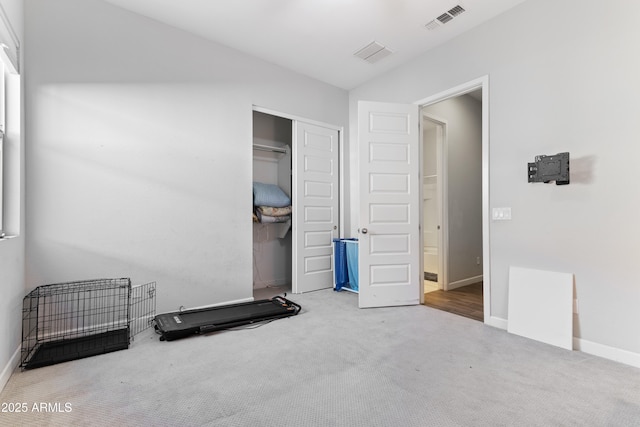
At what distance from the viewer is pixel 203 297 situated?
344cm

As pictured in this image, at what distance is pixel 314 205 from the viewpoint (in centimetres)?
446

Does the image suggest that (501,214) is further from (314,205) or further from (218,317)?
(218,317)

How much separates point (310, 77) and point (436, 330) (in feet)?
12.1

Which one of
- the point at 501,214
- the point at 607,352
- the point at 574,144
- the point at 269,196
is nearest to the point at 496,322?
the point at 607,352

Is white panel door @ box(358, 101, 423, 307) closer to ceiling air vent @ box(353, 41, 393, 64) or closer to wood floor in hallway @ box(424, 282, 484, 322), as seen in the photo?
wood floor in hallway @ box(424, 282, 484, 322)

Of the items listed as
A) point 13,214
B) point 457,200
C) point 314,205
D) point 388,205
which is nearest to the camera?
point 13,214

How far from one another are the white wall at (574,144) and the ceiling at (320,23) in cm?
45

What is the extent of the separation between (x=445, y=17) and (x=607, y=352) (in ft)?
10.7

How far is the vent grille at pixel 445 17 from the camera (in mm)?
2957

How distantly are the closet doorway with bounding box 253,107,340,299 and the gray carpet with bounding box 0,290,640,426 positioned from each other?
1657 mm

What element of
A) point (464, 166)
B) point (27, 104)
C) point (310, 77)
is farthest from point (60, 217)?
point (464, 166)

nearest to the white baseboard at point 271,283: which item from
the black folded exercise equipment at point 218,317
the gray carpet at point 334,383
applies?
the black folded exercise equipment at point 218,317

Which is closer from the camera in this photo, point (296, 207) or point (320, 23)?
point (320, 23)

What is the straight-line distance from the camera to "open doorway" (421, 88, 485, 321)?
4.52 m
